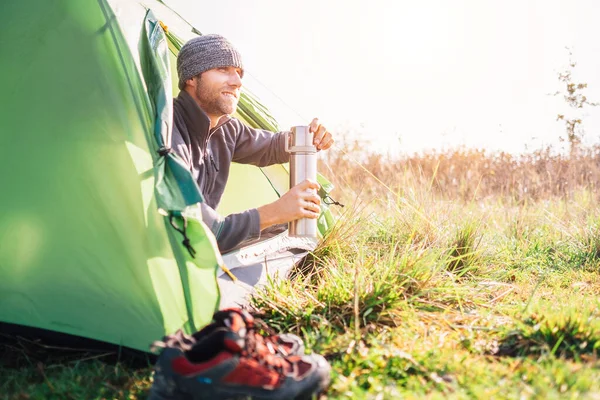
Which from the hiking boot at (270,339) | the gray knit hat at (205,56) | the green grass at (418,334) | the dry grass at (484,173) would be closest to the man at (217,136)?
the gray knit hat at (205,56)

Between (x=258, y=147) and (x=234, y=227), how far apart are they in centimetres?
87

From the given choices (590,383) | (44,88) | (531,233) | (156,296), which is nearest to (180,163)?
(156,296)

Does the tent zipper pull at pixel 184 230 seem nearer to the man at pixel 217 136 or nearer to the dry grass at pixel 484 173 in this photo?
the man at pixel 217 136

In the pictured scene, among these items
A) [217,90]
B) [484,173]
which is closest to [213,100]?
[217,90]

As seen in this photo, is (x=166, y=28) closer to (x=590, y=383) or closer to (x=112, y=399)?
(x=112, y=399)

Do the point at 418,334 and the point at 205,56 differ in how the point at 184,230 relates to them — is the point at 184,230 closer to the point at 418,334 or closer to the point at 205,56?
the point at 418,334

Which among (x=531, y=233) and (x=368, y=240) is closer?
(x=368, y=240)

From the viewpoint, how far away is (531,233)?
391 cm

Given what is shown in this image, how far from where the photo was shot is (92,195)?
1.96 meters

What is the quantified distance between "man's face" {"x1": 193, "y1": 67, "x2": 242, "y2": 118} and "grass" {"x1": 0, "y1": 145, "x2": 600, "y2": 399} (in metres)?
0.81

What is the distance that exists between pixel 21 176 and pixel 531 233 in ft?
10.1

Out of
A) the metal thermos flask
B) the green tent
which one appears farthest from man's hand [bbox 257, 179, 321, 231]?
the green tent

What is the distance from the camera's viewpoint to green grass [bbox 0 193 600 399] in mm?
1686

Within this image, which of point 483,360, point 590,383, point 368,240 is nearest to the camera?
point 590,383
